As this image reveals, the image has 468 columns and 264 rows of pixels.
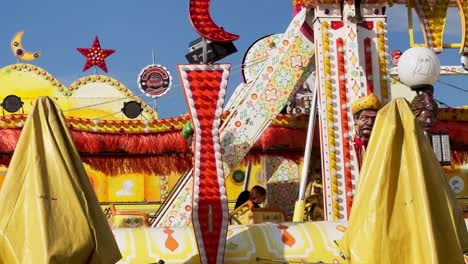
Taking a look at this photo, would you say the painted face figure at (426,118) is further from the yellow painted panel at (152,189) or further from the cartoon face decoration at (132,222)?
the yellow painted panel at (152,189)

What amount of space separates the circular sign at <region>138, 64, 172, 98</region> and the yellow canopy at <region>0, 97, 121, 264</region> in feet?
39.0

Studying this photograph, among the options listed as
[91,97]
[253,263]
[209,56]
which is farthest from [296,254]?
[91,97]

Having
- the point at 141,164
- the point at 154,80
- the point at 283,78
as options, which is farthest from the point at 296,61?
the point at 154,80

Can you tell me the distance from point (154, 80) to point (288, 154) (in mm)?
7049

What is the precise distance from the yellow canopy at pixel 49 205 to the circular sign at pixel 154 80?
11.9 metres

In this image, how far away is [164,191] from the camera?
1340 cm

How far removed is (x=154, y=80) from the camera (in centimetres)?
1783

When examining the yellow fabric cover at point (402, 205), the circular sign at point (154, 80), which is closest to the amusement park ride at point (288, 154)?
the yellow fabric cover at point (402, 205)

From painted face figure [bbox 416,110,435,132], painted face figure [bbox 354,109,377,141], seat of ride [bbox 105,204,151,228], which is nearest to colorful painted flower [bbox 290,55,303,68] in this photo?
painted face figure [bbox 354,109,377,141]

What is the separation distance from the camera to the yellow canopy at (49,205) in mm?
4949

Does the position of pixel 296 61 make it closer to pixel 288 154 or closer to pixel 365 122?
pixel 288 154

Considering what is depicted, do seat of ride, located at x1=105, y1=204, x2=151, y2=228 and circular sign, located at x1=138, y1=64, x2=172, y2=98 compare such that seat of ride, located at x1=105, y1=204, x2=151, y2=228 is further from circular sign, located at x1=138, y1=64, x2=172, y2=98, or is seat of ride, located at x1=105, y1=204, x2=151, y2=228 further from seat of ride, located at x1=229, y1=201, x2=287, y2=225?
circular sign, located at x1=138, y1=64, x2=172, y2=98

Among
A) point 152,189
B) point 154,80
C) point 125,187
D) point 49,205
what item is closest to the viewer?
point 49,205

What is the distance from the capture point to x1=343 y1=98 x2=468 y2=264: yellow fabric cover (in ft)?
16.8
